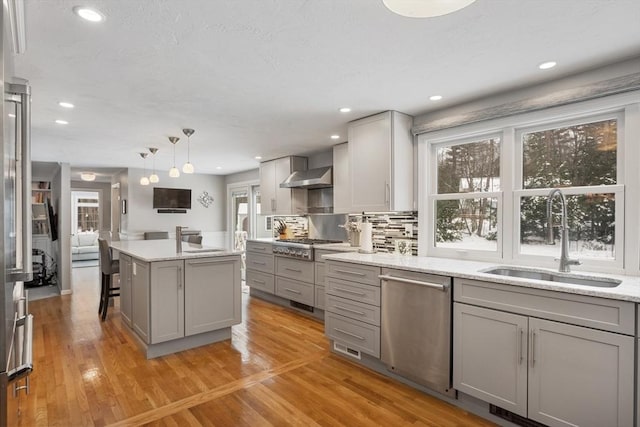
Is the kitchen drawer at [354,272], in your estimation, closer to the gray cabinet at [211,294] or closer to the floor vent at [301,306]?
the gray cabinet at [211,294]

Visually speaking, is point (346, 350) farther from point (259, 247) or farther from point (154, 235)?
point (154, 235)

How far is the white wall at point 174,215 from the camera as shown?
7301mm

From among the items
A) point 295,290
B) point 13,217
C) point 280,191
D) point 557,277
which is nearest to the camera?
point 13,217

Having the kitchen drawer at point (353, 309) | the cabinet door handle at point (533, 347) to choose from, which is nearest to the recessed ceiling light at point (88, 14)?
the kitchen drawer at point (353, 309)

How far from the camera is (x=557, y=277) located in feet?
7.93

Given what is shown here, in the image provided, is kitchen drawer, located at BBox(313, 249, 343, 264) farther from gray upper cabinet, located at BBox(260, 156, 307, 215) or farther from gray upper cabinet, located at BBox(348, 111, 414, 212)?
gray upper cabinet, located at BBox(260, 156, 307, 215)

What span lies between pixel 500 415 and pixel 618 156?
75.0 inches

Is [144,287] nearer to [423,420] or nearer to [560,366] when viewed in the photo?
[423,420]

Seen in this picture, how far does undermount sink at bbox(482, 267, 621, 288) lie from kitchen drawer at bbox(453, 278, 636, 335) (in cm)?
33

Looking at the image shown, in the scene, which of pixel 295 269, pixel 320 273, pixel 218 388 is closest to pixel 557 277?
pixel 320 273

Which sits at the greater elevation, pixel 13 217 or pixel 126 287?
pixel 13 217

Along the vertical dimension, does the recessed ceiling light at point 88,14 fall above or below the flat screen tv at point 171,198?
above

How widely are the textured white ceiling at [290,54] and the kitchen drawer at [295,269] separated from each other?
6.03 feet

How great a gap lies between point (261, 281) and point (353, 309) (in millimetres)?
2520
